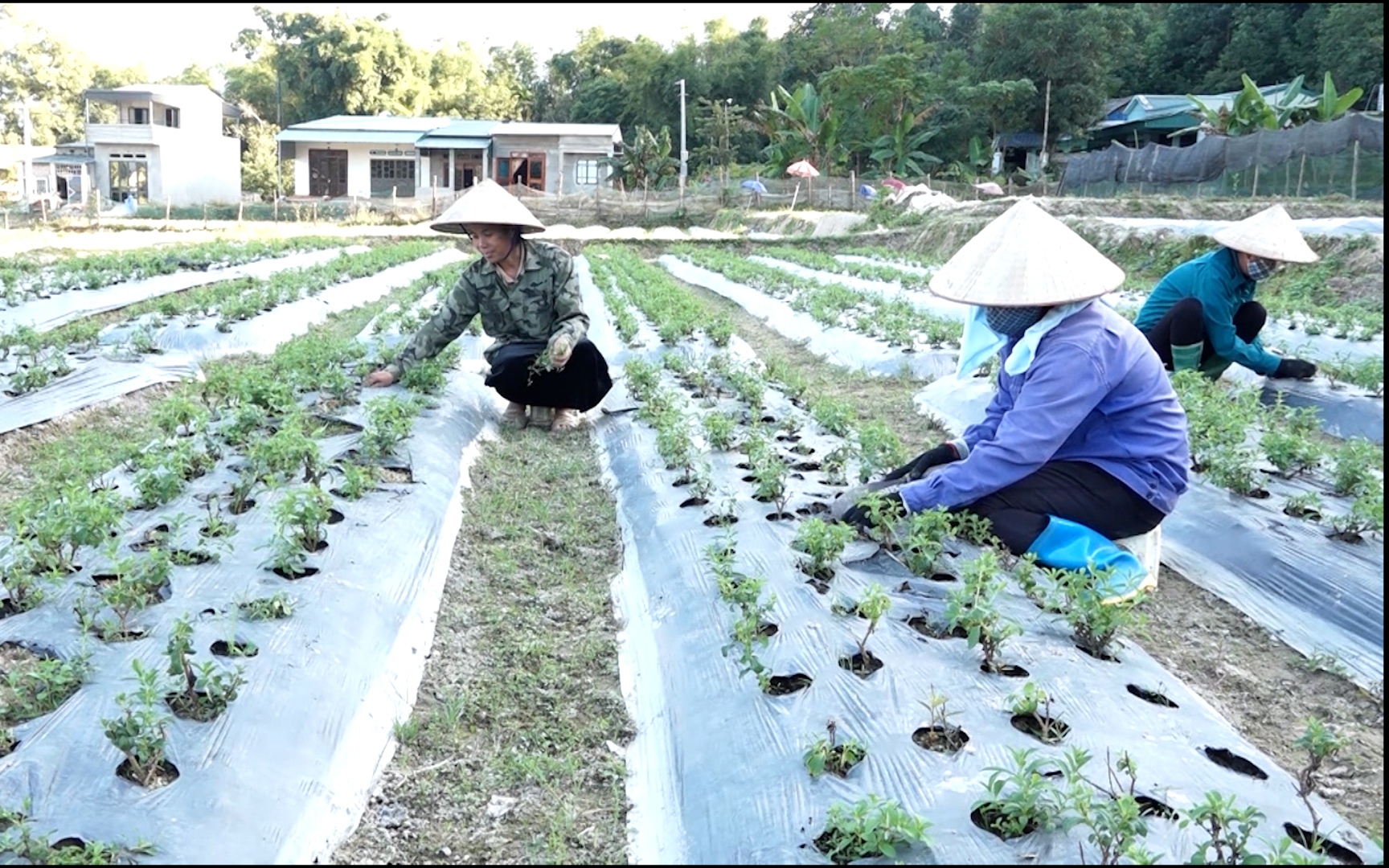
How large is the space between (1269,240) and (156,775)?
562 cm

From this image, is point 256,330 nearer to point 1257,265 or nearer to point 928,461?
point 928,461

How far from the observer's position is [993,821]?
219 centimetres

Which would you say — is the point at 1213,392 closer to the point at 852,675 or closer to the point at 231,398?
the point at 852,675

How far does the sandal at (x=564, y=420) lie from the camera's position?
20.4 ft

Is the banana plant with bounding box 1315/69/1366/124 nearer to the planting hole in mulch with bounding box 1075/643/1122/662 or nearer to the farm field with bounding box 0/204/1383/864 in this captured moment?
the farm field with bounding box 0/204/1383/864

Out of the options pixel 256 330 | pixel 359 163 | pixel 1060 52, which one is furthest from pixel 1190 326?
pixel 359 163

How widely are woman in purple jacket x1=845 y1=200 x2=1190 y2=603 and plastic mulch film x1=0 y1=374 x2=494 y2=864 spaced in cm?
177

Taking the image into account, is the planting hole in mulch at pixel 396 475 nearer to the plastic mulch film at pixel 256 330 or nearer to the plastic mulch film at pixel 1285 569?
the plastic mulch film at pixel 1285 569

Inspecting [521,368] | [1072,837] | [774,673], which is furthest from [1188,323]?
[1072,837]

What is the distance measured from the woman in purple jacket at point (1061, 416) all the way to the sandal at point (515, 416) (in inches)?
126

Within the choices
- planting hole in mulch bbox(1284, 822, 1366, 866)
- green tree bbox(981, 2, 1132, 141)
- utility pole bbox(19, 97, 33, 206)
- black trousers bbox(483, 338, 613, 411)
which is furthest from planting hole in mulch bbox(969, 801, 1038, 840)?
utility pole bbox(19, 97, 33, 206)

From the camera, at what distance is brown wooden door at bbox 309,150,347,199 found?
Answer: 35.8 meters

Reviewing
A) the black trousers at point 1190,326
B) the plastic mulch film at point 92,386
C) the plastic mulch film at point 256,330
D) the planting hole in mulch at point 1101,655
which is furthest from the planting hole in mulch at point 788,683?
the plastic mulch film at point 256,330

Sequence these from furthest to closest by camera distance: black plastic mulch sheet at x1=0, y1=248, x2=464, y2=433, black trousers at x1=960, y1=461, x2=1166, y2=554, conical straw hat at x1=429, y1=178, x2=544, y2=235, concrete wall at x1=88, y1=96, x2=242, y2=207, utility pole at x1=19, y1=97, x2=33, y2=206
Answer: utility pole at x1=19, y1=97, x2=33, y2=206
concrete wall at x1=88, y1=96, x2=242, y2=207
black plastic mulch sheet at x1=0, y1=248, x2=464, y2=433
conical straw hat at x1=429, y1=178, x2=544, y2=235
black trousers at x1=960, y1=461, x2=1166, y2=554
